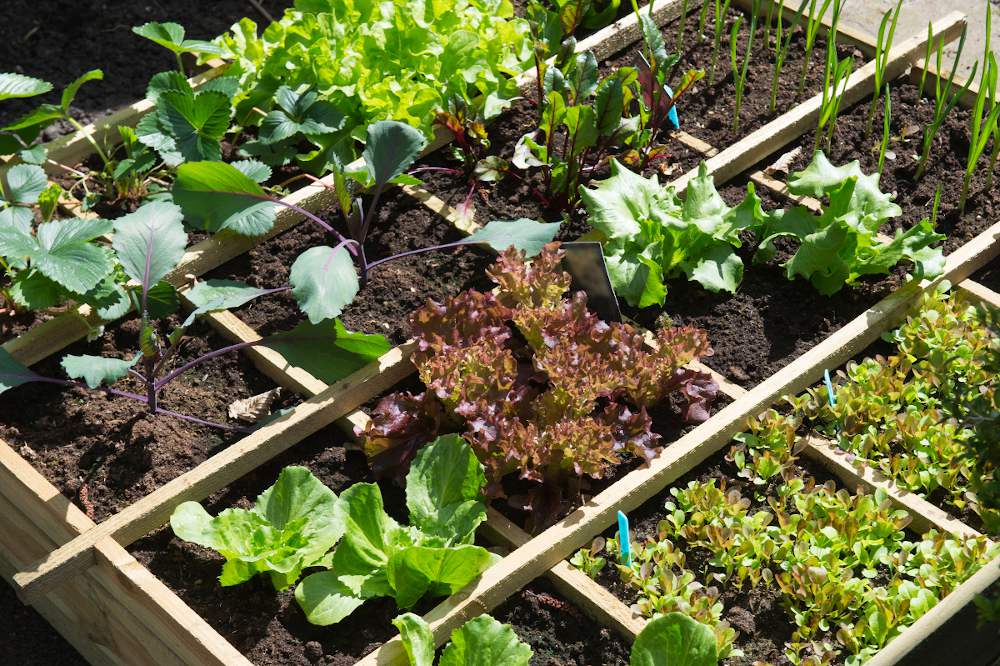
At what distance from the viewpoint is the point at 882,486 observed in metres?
2.89

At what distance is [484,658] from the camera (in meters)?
2.47

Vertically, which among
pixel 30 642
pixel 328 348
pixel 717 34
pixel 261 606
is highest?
pixel 717 34

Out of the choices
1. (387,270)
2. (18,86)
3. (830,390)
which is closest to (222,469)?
(387,270)

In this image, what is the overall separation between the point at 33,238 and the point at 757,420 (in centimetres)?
180

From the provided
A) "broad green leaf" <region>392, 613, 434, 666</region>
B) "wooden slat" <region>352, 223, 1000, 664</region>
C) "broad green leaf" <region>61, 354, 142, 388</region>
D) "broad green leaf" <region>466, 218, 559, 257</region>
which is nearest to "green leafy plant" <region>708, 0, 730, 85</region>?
"wooden slat" <region>352, 223, 1000, 664</region>

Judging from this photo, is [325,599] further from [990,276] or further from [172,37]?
[990,276]

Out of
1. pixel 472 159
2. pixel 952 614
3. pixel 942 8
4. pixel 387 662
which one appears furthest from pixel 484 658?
pixel 942 8

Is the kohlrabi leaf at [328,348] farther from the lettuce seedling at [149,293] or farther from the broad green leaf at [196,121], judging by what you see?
the broad green leaf at [196,121]

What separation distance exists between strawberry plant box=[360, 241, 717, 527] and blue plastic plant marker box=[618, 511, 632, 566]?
0.52 ft

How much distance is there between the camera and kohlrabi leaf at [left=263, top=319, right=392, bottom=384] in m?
3.07

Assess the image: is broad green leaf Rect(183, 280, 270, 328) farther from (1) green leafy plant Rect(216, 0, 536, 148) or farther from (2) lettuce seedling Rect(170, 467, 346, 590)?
(1) green leafy plant Rect(216, 0, 536, 148)

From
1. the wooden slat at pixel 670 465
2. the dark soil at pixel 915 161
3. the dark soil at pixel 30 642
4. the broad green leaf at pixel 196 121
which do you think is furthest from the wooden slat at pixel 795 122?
the dark soil at pixel 30 642

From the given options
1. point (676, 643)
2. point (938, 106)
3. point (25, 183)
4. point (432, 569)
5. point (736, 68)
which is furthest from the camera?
point (736, 68)

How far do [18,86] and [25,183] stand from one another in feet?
0.94
